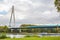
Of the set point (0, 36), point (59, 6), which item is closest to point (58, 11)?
point (59, 6)

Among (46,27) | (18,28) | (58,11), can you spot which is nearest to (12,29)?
(18,28)

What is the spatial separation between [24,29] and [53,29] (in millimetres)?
9817

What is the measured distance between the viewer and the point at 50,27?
5678 centimetres

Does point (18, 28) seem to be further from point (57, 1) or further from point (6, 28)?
point (57, 1)

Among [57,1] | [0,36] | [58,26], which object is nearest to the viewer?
[57,1]

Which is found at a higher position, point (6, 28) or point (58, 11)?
point (58, 11)

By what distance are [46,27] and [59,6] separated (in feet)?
123

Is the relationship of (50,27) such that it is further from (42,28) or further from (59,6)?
(59,6)

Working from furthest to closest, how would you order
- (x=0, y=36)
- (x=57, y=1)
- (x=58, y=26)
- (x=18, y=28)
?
1. (x=18, y=28)
2. (x=58, y=26)
3. (x=0, y=36)
4. (x=57, y=1)

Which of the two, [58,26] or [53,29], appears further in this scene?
[53,29]

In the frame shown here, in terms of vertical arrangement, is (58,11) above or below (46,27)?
above

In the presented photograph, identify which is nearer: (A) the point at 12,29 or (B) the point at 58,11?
(B) the point at 58,11

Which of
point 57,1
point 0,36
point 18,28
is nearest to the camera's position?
point 57,1

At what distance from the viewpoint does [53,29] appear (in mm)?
59625
